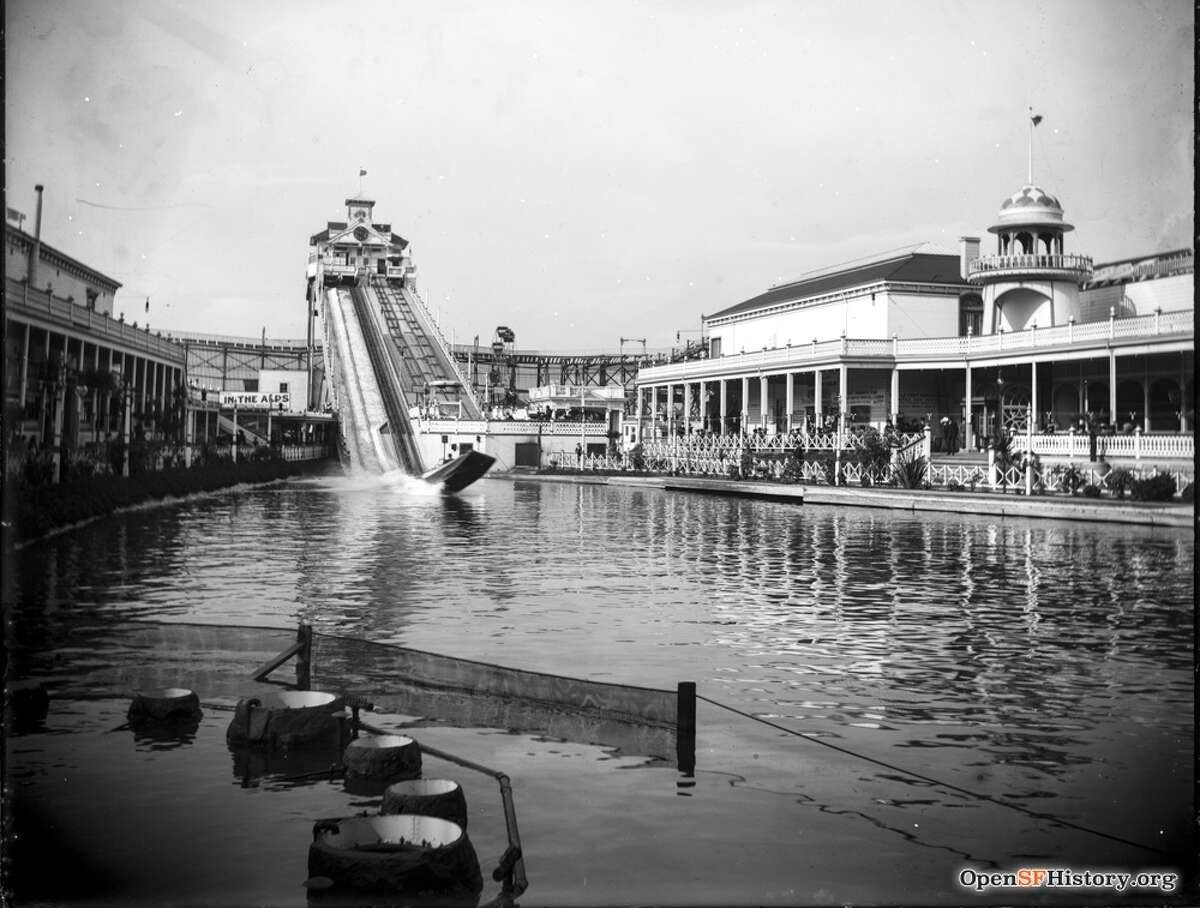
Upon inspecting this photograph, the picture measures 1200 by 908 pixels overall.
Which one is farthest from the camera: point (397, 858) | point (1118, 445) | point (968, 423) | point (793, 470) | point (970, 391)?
point (970, 391)

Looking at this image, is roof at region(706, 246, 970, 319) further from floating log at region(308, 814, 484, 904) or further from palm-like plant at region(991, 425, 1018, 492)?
floating log at region(308, 814, 484, 904)

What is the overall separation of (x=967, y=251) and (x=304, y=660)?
69.0m

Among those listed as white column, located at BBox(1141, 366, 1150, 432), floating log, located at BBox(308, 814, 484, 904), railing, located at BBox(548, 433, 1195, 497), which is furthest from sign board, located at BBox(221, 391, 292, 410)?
floating log, located at BBox(308, 814, 484, 904)

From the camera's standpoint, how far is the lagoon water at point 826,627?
921 centimetres

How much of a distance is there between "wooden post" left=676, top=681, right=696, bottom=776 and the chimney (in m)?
68.4

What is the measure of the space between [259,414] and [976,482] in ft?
254

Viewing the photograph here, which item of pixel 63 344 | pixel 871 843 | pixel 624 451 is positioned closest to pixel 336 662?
pixel 871 843

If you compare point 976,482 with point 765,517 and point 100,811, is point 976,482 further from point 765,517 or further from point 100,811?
point 100,811

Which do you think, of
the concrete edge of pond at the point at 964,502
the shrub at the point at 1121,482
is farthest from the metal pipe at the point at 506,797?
the shrub at the point at 1121,482

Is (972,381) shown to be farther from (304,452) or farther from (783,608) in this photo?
(304,452)

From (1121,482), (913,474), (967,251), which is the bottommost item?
(1121,482)

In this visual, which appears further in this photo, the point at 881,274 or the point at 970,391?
the point at 881,274

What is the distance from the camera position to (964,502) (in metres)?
42.2

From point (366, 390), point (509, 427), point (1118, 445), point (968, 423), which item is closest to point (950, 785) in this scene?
point (1118, 445)
